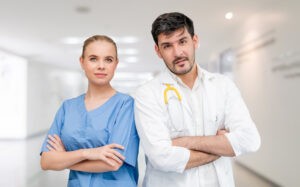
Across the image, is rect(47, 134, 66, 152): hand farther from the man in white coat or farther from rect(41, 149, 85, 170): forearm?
the man in white coat

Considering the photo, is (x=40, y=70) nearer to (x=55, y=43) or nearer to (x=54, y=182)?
(x=55, y=43)

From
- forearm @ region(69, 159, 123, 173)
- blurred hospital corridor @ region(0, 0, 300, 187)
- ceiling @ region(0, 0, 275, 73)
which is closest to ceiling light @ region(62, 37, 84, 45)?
blurred hospital corridor @ region(0, 0, 300, 187)

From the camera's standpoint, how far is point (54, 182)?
3.56m

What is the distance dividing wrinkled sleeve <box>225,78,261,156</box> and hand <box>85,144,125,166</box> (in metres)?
0.52

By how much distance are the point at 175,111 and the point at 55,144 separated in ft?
1.97

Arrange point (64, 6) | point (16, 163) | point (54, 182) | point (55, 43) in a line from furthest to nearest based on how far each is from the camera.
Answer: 1. point (55, 43)
2. point (16, 163)
3. point (64, 6)
4. point (54, 182)

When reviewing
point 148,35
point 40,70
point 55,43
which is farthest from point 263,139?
point 40,70

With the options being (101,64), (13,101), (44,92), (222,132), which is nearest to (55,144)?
(101,64)

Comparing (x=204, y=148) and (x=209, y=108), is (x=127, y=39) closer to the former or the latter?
(x=209, y=108)

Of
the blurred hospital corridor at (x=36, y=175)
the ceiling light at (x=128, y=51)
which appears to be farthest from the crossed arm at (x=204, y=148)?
the ceiling light at (x=128, y=51)

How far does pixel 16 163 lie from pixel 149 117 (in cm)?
474

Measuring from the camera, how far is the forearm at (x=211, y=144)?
120 centimetres

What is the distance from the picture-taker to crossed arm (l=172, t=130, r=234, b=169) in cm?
120

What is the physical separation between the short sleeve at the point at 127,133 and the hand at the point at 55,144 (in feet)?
0.80
